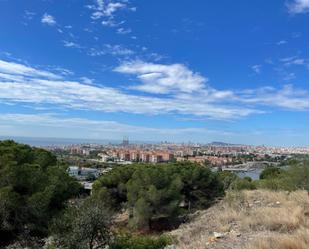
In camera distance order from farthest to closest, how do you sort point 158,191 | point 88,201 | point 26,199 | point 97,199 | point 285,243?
point 158,191 < point 26,199 < point 97,199 < point 88,201 < point 285,243

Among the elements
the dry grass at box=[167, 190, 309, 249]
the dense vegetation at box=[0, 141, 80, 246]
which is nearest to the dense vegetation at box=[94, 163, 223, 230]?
the dense vegetation at box=[0, 141, 80, 246]

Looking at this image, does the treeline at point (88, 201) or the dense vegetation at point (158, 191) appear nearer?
the treeline at point (88, 201)

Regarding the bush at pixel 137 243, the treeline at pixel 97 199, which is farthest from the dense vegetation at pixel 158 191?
the bush at pixel 137 243

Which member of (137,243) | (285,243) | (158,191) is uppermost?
(285,243)

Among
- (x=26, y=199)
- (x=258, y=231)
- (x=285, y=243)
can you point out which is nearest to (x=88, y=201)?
(x=26, y=199)

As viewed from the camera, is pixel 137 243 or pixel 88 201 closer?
pixel 88 201

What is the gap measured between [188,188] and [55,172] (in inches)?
488

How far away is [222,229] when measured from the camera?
1020 cm

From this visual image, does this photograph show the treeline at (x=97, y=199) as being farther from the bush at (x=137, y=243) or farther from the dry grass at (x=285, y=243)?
the dry grass at (x=285, y=243)

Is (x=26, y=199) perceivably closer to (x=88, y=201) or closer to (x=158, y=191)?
(x=88, y=201)

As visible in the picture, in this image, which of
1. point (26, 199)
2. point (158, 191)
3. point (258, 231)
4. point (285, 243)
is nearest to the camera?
point (285, 243)

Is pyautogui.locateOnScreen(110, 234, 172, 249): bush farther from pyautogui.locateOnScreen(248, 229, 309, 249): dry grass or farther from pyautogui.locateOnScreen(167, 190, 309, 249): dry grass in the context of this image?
pyautogui.locateOnScreen(248, 229, 309, 249): dry grass

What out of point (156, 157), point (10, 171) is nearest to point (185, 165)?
point (10, 171)

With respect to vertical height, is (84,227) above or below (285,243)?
below
